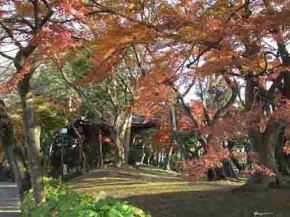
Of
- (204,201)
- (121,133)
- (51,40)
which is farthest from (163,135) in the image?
(51,40)

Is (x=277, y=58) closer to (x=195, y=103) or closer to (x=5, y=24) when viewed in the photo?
(x=5, y=24)

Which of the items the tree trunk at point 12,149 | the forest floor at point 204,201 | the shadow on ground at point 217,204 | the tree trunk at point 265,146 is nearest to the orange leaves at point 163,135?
the forest floor at point 204,201

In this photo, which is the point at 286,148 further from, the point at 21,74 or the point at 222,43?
the point at 21,74

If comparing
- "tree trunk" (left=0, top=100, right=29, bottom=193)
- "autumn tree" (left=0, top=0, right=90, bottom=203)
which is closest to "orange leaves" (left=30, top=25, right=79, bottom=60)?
"autumn tree" (left=0, top=0, right=90, bottom=203)

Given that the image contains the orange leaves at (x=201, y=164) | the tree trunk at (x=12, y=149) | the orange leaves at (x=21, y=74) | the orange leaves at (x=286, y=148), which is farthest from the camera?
the orange leaves at (x=286, y=148)

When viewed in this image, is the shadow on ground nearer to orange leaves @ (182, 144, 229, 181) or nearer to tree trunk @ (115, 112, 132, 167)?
orange leaves @ (182, 144, 229, 181)

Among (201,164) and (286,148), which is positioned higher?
(286,148)

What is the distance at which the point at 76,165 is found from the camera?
1570 inches

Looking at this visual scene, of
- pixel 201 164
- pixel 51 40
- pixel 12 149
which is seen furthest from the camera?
pixel 12 149

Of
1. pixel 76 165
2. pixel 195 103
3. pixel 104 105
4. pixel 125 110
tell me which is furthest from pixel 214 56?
pixel 76 165

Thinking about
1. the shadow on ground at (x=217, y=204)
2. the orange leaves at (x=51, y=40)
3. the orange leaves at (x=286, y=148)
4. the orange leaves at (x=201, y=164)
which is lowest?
the shadow on ground at (x=217, y=204)

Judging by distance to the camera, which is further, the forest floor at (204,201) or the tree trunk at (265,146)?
the tree trunk at (265,146)

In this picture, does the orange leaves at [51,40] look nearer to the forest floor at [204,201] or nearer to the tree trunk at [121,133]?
the forest floor at [204,201]

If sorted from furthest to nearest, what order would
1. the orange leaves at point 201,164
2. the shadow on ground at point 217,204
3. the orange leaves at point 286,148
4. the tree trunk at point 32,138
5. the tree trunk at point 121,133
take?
the tree trunk at point 121,133
the orange leaves at point 286,148
the shadow on ground at point 217,204
the tree trunk at point 32,138
the orange leaves at point 201,164
